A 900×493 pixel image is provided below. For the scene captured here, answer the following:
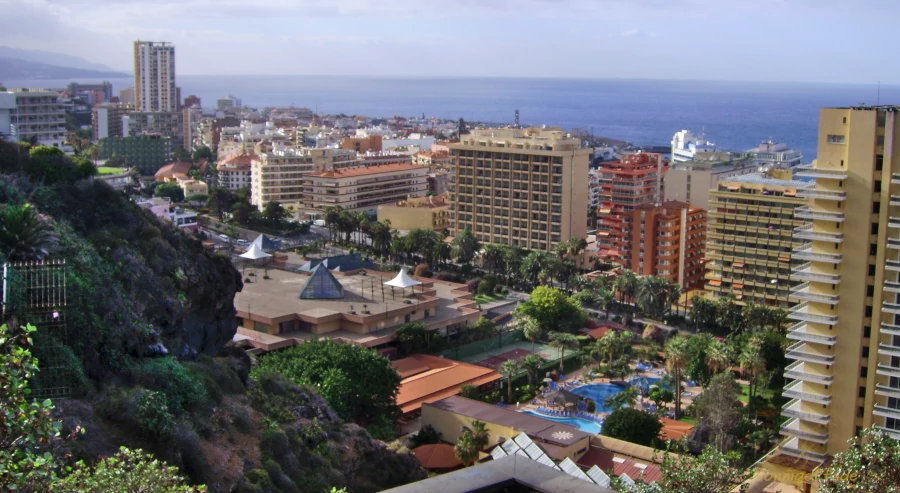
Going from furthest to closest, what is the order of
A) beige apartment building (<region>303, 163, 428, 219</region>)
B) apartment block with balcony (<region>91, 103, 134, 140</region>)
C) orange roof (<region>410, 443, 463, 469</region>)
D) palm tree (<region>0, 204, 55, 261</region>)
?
apartment block with balcony (<region>91, 103, 134, 140</region>) < beige apartment building (<region>303, 163, 428, 219</region>) < orange roof (<region>410, 443, 463, 469</region>) < palm tree (<region>0, 204, 55, 261</region>)

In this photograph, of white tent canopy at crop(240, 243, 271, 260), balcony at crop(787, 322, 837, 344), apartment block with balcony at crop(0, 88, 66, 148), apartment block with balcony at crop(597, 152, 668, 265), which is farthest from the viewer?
apartment block with balcony at crop(597, 152, 668, 265)

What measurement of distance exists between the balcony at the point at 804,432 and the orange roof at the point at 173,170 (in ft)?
222

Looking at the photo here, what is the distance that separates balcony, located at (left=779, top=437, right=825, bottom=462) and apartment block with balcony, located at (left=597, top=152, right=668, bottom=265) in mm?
27652

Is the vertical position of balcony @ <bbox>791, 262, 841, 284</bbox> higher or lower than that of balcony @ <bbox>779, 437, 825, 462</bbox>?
higher

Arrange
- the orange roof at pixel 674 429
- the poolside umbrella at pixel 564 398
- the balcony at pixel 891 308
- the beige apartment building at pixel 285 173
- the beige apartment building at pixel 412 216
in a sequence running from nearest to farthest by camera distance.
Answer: the balcony at pixel 891 308, the orange roof at pixel 674 429, the poolside umbrella at pixel 564 398, the beige apartment building at pixel 412 216, the beige apartment building at pixel 285 173

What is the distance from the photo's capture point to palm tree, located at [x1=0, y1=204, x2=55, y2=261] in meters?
19.7

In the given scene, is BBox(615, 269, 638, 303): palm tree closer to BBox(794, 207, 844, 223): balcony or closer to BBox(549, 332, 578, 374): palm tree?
BBox(549, 332, 578, 374): palm tree

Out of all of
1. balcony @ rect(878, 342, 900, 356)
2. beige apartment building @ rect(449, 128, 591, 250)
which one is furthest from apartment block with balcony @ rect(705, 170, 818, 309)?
balcony @ rect(878, 342, 900, 356)

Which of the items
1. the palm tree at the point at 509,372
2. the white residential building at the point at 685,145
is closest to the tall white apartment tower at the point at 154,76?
the white residential building at the point at 685,145

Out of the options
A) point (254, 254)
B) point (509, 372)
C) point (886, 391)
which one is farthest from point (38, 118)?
point (886, 391)

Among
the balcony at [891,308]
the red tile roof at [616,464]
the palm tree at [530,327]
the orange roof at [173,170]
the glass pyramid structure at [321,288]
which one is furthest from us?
the orange roof at [173,170]

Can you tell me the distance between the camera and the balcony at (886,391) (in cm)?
2484

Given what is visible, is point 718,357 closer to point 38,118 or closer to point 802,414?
point 802,414

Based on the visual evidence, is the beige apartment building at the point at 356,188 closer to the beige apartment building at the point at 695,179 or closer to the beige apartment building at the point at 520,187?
the beige apartment building at the point at 520,187
